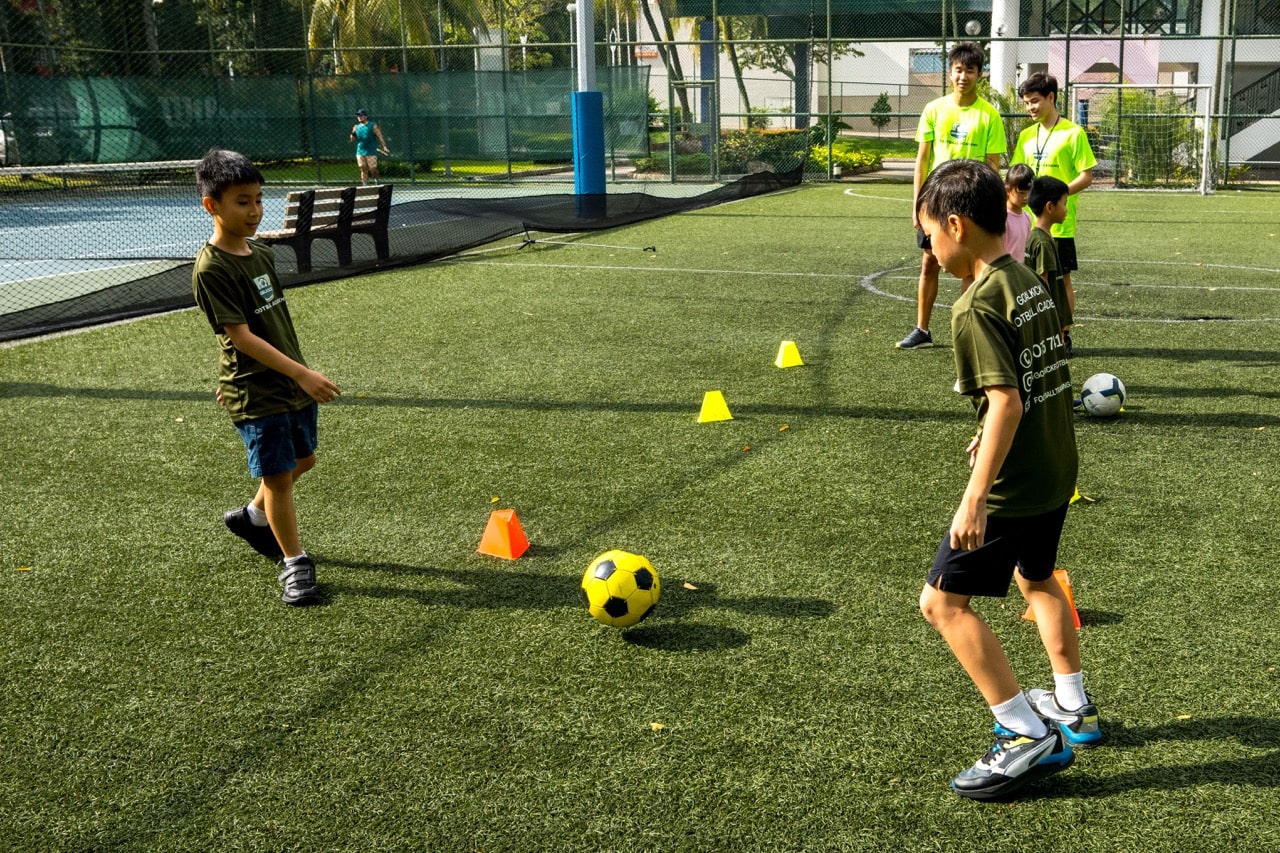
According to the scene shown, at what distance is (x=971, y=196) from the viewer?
2.95 m

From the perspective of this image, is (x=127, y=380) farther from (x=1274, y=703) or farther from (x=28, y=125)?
(x=28, y=125)

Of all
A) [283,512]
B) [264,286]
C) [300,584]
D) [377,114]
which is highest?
[377,114]

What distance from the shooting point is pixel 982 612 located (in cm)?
426

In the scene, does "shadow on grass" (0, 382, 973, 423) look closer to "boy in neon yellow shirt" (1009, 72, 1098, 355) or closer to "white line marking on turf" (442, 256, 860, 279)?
"boy in neon yellow shirt" (1009, 72, 1098, 355)

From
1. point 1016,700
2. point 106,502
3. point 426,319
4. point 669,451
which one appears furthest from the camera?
point 426,319

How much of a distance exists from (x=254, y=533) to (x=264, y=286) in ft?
3.60

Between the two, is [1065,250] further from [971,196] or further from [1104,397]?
[971,196]

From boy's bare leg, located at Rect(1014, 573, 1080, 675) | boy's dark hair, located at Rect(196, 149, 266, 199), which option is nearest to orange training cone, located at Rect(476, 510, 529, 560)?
boy's dark hair, located at Rect(196, 149, 266, 199)

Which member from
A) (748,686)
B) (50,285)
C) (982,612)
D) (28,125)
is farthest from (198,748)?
(28,125)

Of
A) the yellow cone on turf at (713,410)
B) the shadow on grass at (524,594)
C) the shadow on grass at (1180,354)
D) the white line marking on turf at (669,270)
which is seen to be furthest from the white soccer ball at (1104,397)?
the white line marking on turf at (669,270)

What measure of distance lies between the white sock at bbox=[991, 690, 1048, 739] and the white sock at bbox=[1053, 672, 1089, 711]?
0.24 metres

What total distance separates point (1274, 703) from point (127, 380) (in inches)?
281

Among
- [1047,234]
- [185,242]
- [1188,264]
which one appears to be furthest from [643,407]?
[185,242]

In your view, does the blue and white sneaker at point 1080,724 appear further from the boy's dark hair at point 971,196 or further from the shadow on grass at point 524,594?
the boy's dark hair at point 971,196
